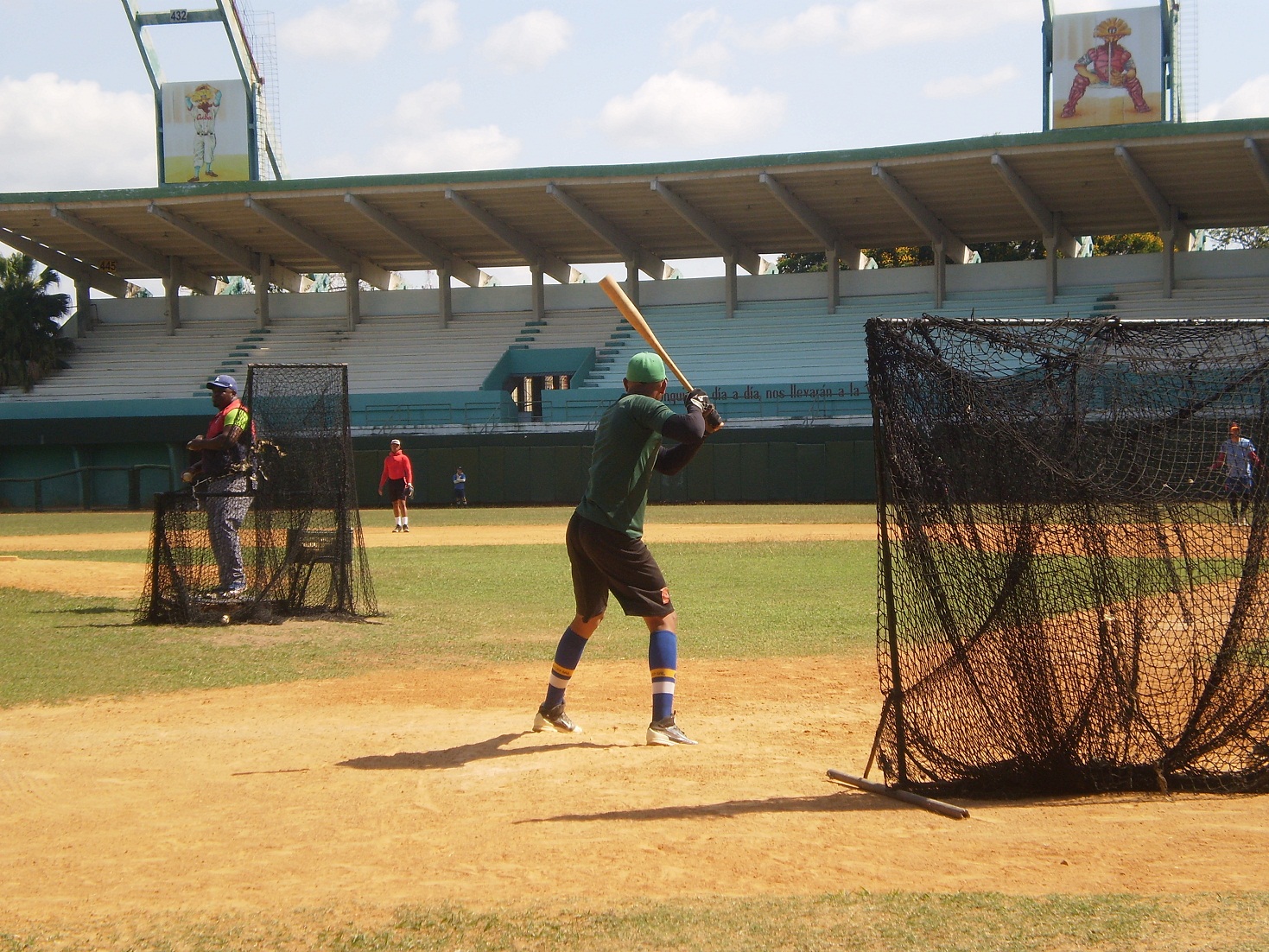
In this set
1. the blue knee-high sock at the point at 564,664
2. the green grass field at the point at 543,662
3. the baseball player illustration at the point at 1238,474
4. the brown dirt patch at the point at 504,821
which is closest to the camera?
the green grass field at the point at 543,662

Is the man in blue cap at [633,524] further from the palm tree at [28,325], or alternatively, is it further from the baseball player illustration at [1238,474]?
the palm tree at [28,325]

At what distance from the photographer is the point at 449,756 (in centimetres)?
668

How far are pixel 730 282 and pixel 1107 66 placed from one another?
1349 cm

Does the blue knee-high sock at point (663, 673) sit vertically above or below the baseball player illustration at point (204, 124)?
below

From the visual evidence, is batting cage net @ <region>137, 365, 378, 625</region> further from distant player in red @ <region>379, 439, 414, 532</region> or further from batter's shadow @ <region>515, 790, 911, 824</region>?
distant player in red @ <region>379, 439, 414, 532</region>

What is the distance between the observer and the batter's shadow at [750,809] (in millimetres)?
5430

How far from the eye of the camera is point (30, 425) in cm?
4138

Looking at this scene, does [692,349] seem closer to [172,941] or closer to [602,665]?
[602,665]

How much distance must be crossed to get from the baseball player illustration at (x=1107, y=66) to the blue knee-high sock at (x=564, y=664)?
35.6 meters

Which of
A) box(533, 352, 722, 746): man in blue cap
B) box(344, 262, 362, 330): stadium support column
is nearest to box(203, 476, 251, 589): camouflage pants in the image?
box(533, 352, 722, 746): man in blue cap

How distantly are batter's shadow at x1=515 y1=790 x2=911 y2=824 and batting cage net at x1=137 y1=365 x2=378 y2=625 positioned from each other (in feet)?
24.1

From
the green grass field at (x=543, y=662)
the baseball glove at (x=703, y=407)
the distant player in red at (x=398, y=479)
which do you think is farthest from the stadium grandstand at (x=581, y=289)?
the baseball glove at (x=703, y=407)

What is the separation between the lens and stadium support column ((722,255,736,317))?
43.7 m

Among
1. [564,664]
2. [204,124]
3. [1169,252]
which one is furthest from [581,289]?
[564,664]
